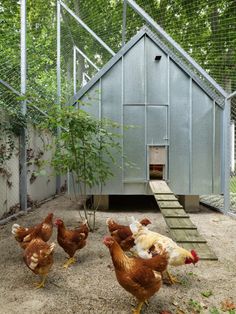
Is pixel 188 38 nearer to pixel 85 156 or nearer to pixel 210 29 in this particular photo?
pixel 210 29

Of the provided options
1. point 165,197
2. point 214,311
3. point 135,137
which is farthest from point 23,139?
point 214,311

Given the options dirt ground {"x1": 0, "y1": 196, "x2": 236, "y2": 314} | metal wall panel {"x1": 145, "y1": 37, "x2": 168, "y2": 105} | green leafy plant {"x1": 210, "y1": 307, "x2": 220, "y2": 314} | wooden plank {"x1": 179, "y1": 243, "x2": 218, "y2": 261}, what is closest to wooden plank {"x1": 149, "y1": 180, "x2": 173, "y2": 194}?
dirt ground {"x1": 0, "y1": 196, "x2": 236, "y2": 314}

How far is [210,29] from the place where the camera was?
7.07 metres

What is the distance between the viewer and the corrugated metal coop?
6.73 m

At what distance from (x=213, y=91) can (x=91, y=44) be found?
529cm

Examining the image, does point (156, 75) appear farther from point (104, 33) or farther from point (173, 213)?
point (173, 213)

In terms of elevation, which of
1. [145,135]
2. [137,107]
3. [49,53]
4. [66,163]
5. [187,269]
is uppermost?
[49,53]

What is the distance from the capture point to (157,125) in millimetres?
6785

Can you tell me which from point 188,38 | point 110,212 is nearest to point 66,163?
point 110,212

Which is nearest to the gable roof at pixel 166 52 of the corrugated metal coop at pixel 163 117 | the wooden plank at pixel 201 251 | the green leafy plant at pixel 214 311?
the corrugated metal coop at pixel 163 117

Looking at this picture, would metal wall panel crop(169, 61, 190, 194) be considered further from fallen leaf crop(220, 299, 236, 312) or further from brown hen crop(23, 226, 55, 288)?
brown hen crop(23, 226, 55, 288)

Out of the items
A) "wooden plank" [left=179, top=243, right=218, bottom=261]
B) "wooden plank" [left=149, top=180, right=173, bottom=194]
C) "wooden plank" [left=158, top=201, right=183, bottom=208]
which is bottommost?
"wooden plank" [left=179, top=243, right=218, bottom=261]

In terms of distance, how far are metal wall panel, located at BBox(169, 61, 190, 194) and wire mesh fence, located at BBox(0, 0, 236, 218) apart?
2.13 feet

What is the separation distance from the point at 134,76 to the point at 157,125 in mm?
1272
